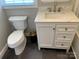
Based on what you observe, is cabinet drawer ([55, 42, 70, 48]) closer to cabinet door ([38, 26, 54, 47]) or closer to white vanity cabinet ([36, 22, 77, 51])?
white vanity cabinet ([36, 22, 77, 51])

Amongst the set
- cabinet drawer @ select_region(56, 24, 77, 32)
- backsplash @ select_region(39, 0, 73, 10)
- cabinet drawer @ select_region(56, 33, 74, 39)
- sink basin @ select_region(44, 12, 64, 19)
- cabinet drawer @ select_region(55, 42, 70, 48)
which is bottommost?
cabinet drawer @ select_region(55, 42, 70, 48)

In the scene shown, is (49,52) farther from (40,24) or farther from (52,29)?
(40,24)

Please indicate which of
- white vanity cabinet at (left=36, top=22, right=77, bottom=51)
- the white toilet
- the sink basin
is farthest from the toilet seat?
the sink basin

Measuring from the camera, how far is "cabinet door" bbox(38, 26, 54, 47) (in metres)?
1.87

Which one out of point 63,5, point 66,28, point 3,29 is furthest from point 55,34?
point 3,29

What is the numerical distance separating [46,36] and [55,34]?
0.62 feet

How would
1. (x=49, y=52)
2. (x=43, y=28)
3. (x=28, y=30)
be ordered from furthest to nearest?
(x=28, y=30) < (x=49, y=52) < (x=43, y=28)

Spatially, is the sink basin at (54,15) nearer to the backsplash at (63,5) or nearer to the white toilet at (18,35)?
the backsplash at (63,5)

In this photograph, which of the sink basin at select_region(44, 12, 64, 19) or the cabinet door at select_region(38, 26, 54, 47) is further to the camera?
the sink basin at select_region(44, 12, 64, 19)

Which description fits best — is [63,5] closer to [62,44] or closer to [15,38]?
[62,44]

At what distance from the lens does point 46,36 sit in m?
1.97

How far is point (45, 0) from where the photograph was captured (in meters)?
2.10

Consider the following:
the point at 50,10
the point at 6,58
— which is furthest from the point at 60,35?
the point at 6,58

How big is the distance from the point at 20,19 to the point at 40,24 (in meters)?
0.57
